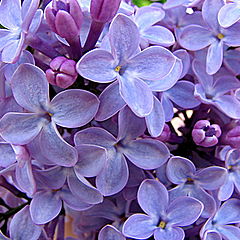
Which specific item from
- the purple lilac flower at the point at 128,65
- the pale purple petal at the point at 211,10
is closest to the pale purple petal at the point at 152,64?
the purple lilac flower at the point at 128,65

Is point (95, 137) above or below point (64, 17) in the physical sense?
below

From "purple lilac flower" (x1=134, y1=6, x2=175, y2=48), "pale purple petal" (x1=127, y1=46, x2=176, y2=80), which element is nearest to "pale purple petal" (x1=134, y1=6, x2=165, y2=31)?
"purple lilac flower" (x1=134, y1=6, x2=175, y2=48)

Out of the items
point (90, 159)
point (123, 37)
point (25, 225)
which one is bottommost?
point (25, 225)

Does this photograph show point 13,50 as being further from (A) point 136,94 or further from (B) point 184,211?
(B) point 184,211

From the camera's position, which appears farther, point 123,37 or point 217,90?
point 217,90

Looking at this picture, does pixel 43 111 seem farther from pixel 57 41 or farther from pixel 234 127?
pixel 234 127

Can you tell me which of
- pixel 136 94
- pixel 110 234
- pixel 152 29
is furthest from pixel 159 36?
pixel 110 234

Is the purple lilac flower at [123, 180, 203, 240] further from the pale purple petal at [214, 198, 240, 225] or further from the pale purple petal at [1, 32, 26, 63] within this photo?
the pale purple petal at [1, 32, 26, 63]
